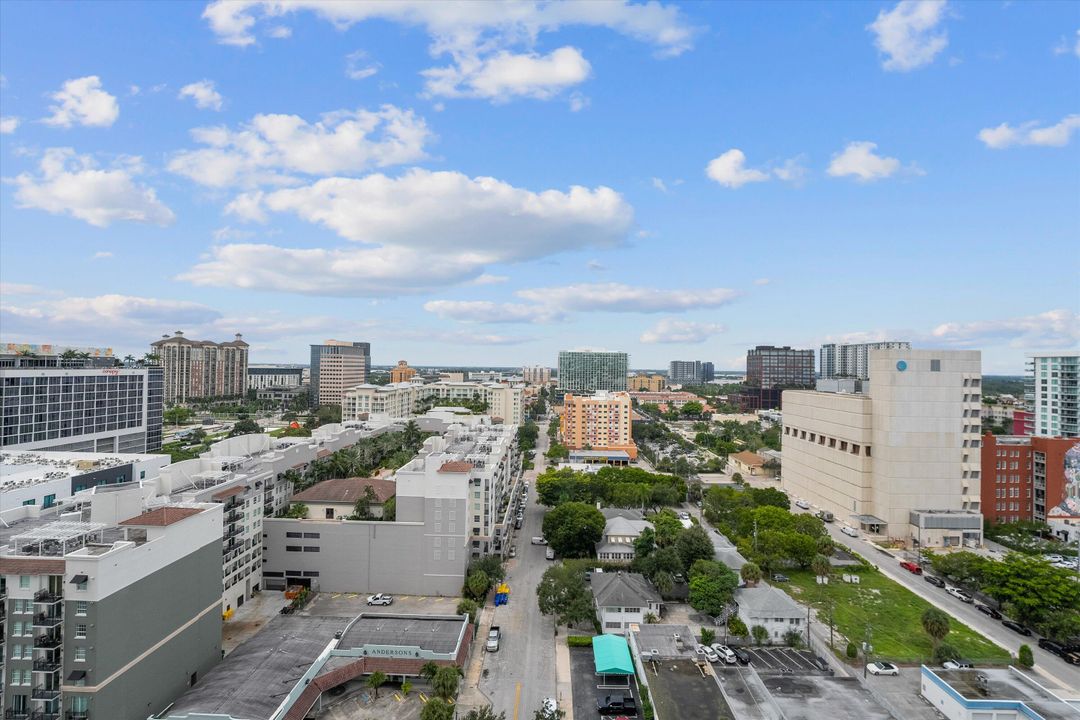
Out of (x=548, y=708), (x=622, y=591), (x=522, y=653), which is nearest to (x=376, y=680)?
(x=522, y=653)

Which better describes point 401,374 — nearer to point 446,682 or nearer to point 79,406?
point 79,406

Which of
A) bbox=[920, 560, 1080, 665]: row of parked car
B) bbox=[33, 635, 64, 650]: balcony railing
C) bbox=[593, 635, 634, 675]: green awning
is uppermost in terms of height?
bbox=[33, 635, 64, 650]: balcony railing

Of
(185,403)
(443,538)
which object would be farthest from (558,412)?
(443,538)

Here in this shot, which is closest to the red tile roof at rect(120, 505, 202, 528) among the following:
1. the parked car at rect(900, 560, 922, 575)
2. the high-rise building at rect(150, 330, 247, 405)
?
the parked car at rect(900, 560, 922, 575)

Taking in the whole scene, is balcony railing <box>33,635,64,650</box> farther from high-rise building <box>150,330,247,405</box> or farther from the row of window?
high-rise building <box>150,330,247,405</box>

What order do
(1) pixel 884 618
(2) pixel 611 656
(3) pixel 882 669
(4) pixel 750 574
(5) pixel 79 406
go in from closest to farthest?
(2) pixel 611 656 < (3) pixel 882 669 < (1) pixel 884 618 < (4) pixel 750 574 < (5) pixel 79 406

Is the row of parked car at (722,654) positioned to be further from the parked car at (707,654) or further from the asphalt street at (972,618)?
the asphalt street at (972,618)
